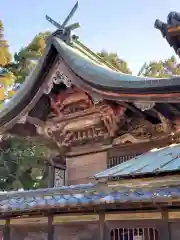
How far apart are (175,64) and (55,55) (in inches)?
807

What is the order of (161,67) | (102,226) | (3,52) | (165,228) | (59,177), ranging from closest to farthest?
(165,228) → (102,226) → (59,177) → (3,52) → (161,67)

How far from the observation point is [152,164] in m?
6.36

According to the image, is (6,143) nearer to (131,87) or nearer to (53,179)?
(53,179)

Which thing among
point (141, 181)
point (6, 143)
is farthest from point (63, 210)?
point (6, 143)

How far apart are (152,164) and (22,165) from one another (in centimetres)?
1738

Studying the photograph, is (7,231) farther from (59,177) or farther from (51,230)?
(59,177)

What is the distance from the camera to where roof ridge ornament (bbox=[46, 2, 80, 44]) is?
9070 millimetres

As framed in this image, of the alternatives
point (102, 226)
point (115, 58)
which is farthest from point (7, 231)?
point (115, 58)

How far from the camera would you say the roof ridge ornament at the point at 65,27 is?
29.8 feet

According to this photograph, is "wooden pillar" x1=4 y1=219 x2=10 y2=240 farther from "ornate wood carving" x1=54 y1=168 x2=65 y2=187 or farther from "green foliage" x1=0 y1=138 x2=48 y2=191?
"green foliage" x1=0 y1=138 x2=48 y2=191

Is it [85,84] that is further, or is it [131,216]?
[85,84]

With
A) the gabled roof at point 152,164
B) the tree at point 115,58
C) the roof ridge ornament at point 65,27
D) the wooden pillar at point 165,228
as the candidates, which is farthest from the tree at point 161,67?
the wooden pillar at point 165,228

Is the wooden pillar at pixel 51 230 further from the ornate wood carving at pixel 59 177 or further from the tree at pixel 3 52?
the tree at pixel 3 52

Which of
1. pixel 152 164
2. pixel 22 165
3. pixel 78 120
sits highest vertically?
pixel 78 120
